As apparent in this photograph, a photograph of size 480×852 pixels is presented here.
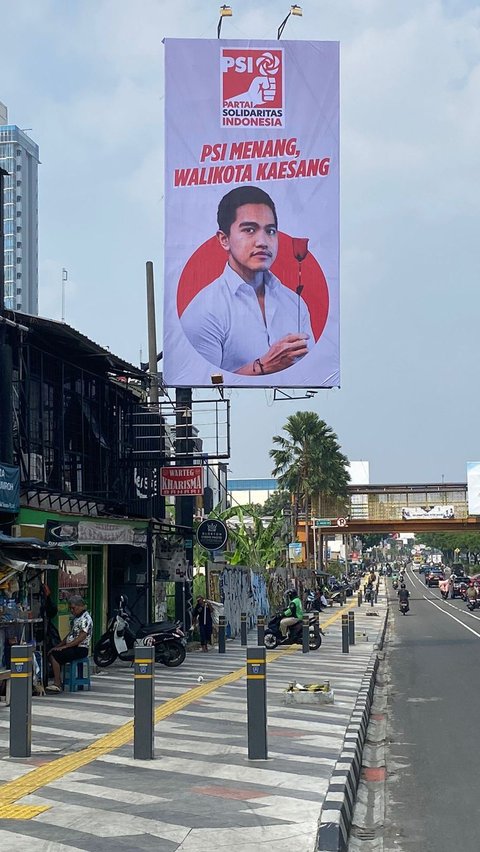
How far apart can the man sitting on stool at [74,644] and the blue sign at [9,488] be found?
218cm

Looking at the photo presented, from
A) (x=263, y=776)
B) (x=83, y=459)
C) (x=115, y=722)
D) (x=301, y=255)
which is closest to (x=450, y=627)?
(x=301, y=255)

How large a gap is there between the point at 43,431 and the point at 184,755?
1353 cm

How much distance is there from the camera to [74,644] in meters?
17.8

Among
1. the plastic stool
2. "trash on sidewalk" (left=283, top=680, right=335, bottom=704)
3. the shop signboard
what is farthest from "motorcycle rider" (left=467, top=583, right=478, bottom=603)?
"trash on sidewalk" (left=283, top=680, right=335, bottom=704)

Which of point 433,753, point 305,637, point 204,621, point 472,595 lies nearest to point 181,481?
point 204,621

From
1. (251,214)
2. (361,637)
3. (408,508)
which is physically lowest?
(361,637)

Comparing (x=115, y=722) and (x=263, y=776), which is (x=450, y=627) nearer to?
(x=115, y=722)

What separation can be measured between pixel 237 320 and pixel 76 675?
15678 millimetres

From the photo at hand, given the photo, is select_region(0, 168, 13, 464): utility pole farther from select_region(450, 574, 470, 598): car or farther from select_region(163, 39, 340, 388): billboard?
select_region(450, 574, 470, 598): car

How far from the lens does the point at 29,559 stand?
60.8 feet

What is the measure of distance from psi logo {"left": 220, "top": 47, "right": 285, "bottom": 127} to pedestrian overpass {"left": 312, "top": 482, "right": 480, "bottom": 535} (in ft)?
193

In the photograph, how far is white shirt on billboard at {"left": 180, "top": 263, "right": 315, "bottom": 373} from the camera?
1258 inches

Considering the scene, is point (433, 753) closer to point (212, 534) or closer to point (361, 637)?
point (212, 534)

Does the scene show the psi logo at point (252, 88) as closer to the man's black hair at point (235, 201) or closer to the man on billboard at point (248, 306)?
the man's black hair at point (235, 201)
